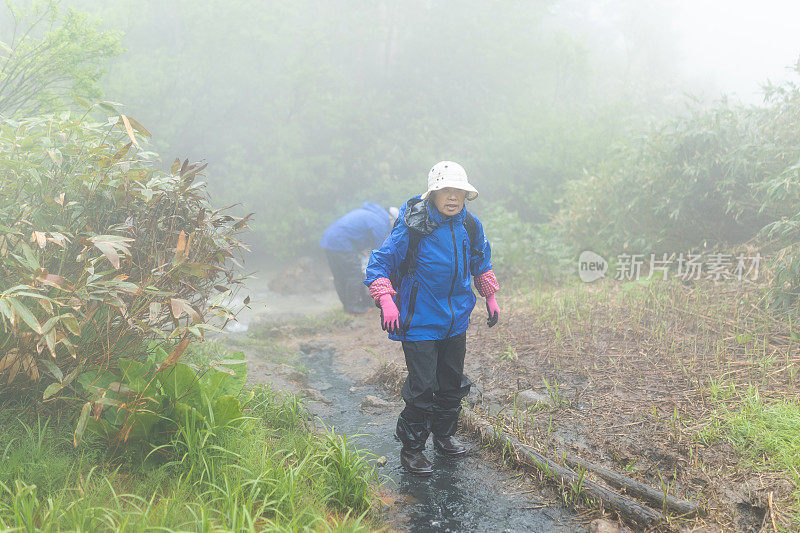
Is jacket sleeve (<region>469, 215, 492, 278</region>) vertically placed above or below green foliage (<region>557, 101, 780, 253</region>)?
below

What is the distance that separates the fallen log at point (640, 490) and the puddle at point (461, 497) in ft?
0.95

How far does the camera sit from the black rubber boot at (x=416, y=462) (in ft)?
11.3

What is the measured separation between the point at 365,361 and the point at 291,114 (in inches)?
375

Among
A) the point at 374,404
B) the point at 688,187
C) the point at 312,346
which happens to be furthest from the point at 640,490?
the point at 688,187

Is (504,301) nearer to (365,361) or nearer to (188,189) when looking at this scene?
(365,361)

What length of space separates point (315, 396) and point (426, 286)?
200 cm

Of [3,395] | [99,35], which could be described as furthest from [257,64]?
[3,395]

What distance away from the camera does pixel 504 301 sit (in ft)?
23.8

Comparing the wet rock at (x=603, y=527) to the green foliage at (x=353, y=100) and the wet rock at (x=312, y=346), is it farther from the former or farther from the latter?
the green foliage at (x=353, y=100)

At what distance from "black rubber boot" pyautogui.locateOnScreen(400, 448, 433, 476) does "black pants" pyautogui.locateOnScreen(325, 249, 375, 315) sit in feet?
16.9

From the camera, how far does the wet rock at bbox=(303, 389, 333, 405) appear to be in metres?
4.82

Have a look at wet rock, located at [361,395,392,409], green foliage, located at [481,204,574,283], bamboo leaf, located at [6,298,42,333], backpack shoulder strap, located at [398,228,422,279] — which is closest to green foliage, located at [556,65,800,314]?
green foliage, located at [481,204,574,283]

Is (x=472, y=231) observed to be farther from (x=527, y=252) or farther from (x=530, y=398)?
(x=527, y=252)

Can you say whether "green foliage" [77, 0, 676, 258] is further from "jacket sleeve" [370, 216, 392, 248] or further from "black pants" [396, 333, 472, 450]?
"black pants" [396, 333, 472, 450]
